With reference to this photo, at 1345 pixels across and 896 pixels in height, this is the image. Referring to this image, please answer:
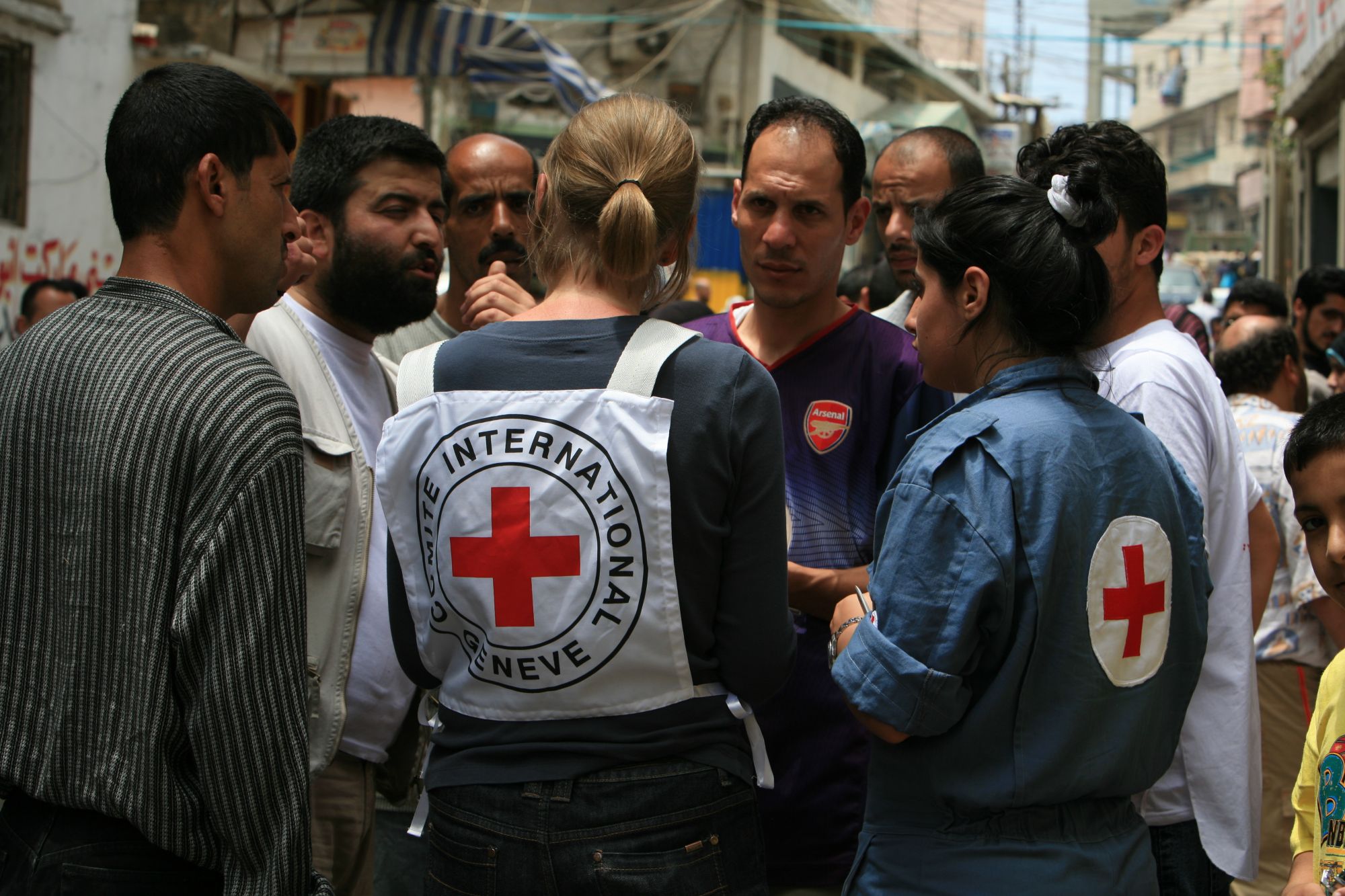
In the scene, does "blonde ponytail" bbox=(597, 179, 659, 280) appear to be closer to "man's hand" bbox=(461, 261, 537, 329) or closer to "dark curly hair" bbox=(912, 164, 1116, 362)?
"dark curly hair" bbox=(912, 164, 1116, 362)

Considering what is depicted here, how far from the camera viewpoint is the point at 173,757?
1.81 m

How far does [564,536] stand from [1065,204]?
952 millimetres

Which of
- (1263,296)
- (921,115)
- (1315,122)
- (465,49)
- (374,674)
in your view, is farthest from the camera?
(921,115)

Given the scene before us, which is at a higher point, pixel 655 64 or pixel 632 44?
pixel 632 44

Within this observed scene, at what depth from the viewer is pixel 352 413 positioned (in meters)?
2.93

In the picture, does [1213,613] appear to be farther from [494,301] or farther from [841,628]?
[494,301]

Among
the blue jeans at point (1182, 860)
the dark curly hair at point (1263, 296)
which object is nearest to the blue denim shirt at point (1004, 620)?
the blue jeans at point (1182, 860)

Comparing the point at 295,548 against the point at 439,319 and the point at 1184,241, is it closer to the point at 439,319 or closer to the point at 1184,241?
the point at 439,319

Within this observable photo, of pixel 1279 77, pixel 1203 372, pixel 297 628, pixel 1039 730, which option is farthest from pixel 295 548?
pixel 1279 77

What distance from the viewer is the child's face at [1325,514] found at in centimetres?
214

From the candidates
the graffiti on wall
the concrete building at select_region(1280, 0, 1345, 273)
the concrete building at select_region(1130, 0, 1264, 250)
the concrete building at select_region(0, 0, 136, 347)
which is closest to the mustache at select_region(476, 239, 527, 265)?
the graffiti on wall

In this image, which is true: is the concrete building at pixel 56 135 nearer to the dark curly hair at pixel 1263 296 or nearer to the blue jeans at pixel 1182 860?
the dark curly hair at pixel 1263 296

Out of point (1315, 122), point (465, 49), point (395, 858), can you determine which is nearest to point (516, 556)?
point (395, 858)

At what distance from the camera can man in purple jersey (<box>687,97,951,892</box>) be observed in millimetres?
2539
